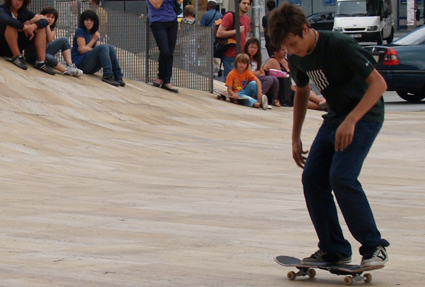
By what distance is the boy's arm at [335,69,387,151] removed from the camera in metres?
4.16

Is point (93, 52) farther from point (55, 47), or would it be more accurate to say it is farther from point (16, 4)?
point (16, 4)

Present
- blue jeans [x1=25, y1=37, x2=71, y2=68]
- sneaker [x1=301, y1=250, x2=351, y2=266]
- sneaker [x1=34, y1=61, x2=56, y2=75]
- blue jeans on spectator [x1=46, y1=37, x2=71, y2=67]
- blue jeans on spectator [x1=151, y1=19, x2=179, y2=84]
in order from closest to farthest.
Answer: sneaker [x1=301, y1=250, x2=351, y2=266] < sneaker [x1=34, y1=61, x2=56, y2=75] < blue jeans [x1=25, y1=37, x2=71, y2=68] < blue jeans on spectator [x1=46, y1=37, x2=71, y2=67] < blue jeans on spectator [x1=151, y1=19, x2=179, y2=84]

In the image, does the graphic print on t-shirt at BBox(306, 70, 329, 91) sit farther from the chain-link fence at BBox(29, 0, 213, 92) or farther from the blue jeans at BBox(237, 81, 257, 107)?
the chain-link fence at BBox(29, 0, 213, 92)

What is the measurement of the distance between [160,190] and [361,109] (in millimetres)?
3678

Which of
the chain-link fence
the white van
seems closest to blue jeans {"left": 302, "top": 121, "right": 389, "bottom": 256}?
the chain-link fence

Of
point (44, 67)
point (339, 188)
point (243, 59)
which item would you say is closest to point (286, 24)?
point (339, 188)

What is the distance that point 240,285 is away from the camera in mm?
4148

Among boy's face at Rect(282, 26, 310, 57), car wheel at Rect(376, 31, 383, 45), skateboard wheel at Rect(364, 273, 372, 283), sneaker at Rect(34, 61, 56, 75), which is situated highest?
boy's face at Rect(282, 26, 310, 57)

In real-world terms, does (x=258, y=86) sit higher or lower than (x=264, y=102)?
higher

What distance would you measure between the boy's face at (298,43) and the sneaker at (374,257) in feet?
3.41

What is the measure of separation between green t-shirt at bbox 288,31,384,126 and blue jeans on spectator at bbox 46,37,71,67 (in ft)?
33.6

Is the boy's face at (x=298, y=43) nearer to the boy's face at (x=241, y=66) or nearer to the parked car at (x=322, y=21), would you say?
the boy's face at (x=241, y=66)

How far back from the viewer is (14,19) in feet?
42.4

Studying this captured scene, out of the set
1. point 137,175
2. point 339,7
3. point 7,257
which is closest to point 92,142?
point 137,175
